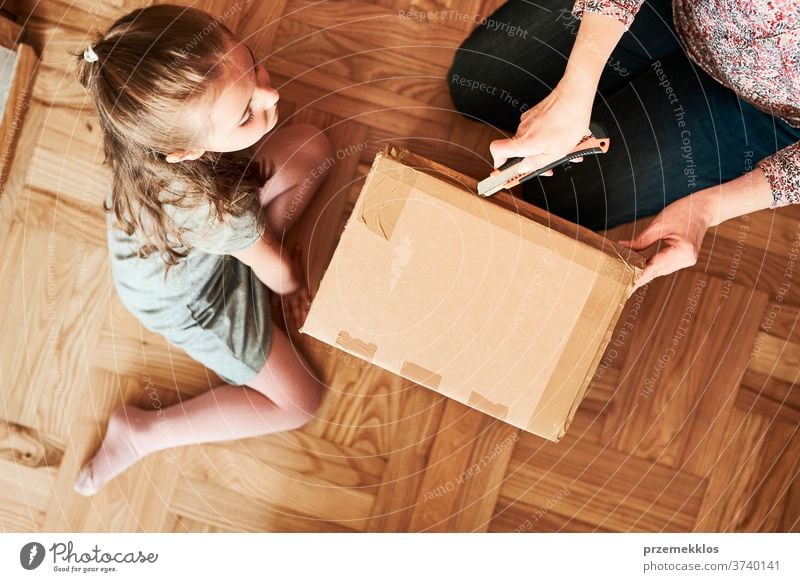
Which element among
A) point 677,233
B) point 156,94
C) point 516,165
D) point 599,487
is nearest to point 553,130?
point 516,165

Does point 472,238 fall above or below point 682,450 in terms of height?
above

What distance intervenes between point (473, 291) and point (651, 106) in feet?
0.86

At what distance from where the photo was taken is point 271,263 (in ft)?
1.88

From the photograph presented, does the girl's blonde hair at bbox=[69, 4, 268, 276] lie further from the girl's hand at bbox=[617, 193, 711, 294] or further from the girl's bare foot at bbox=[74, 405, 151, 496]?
the girl's hand at bbox=[617, 193, 711, 294]

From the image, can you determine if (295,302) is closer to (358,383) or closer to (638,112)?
(358,383)

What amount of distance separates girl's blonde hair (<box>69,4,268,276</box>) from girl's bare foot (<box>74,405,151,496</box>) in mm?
257

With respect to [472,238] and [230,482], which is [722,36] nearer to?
[472,238]

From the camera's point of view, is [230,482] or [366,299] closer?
[366,299]

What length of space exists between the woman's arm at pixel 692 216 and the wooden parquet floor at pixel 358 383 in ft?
0.49

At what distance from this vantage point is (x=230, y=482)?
638 millimetres

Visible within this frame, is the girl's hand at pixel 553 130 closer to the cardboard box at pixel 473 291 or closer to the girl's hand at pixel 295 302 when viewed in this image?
the cardboard box at pixel 473 291

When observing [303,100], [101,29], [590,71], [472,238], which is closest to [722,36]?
[590,71]

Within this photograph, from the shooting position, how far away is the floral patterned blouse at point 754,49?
0.41m

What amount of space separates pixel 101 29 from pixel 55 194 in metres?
0.19
